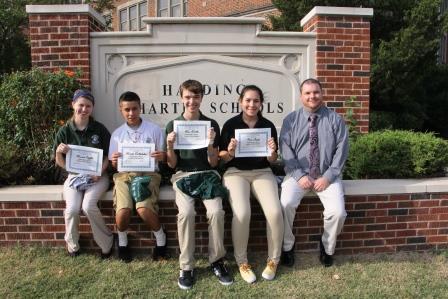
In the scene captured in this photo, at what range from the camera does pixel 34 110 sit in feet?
14.9

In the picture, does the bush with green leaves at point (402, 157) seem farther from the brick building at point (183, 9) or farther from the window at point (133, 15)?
the window at point (133, 15)

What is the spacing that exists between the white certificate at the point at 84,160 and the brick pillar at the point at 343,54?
118 inches

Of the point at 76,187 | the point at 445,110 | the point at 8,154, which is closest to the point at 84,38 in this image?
the point at 8,154

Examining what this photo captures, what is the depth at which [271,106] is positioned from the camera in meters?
5.39

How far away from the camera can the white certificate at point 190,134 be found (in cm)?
346

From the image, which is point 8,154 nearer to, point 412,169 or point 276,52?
point 276,52

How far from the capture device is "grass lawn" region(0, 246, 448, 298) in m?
3.17

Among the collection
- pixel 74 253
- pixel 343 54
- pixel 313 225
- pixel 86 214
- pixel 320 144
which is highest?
pixel 343 54

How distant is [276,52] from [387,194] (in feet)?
7.67

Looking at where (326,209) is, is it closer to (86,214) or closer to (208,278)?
(208,278)

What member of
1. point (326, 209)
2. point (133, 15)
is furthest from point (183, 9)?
point (326, 209)

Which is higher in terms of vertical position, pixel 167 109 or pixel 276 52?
pixel 276 52

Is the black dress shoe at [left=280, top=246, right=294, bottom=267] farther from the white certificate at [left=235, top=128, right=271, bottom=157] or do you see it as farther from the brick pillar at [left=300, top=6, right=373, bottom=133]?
the brick pillar at [left=300, top=6, right=373, bottom=133]

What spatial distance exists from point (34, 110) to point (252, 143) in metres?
2.48
